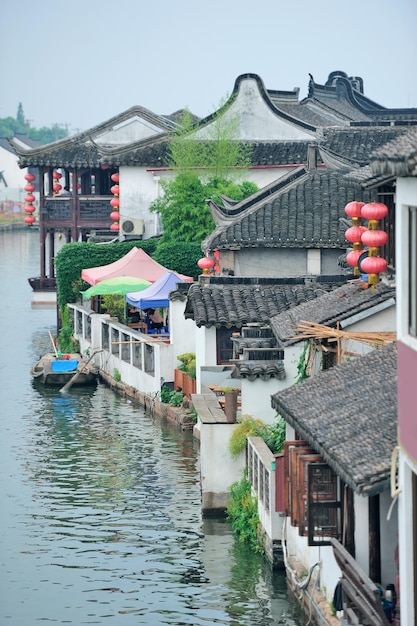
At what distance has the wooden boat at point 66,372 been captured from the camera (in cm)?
3800

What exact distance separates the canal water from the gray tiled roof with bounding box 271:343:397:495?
3.21 meters

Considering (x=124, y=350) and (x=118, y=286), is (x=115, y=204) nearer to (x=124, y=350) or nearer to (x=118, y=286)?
(x=118, y=286)

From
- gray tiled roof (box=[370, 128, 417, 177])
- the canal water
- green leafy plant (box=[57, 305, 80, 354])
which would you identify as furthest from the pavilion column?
gray tiled roof (box=[370, 128, 417, 177])

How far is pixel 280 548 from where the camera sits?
1939 cm

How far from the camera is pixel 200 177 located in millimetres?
46062

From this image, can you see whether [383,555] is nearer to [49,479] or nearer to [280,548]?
[280,548]

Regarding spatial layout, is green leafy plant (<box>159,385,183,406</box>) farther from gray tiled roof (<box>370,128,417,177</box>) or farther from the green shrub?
gray tiled roof (<box>370,128,417,177</box>)

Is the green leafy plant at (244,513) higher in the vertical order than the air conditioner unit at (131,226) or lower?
lower

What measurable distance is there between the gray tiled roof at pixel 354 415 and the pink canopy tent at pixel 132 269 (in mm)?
23848

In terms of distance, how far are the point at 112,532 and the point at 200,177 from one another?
24836mm

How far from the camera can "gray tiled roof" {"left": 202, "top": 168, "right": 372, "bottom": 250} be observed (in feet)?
108

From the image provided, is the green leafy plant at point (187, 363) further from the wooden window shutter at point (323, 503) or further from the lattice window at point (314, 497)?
the wooden window shutter at point (323, 503)

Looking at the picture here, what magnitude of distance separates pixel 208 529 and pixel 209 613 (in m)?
4.03

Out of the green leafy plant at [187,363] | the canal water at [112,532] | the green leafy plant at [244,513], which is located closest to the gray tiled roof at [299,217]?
the green leafy plant at [187,363]
